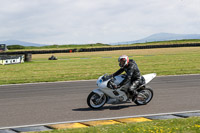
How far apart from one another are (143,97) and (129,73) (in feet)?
3.43

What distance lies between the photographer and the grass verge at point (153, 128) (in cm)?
589

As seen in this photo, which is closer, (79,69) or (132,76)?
(132,76)

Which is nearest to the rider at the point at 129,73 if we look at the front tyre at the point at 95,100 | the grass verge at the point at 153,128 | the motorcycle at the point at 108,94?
the motorcycle at the point at 108,94

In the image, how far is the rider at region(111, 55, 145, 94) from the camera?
349 inches

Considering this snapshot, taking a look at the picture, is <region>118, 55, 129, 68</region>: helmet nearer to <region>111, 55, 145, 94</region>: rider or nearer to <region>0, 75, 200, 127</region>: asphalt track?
<region>111, 55, 145, 94</region>: rider

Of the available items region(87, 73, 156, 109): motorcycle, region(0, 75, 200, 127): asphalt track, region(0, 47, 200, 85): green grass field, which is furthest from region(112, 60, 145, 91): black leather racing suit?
region(0, 47, 200, 85): green grass field

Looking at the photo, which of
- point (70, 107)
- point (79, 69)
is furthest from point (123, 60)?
point (79, 69)

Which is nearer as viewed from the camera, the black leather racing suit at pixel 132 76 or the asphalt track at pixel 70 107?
the asphalt track at pixel 70 107

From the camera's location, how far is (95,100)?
8844mm

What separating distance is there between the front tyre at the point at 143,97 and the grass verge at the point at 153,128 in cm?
248

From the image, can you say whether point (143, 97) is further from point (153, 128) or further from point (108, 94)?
point (153, 128)

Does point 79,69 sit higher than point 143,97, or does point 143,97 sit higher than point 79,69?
point 79,69

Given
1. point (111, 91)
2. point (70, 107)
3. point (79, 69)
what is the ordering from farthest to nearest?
point (79, 69) → point (70, 107) → point (111, 91)

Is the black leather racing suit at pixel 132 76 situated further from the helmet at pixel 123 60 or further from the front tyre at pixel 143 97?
the front tyre at pixel 143 97
